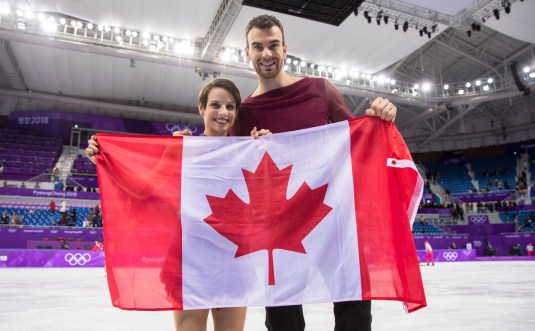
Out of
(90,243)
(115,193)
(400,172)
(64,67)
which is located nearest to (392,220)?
(400,172)

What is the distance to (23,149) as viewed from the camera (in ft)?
A: 78.9

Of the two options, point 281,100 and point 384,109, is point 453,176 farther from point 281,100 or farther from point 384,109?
point 281,100

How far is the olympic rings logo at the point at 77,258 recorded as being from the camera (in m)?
14.6

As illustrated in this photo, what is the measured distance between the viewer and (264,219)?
7.11ft

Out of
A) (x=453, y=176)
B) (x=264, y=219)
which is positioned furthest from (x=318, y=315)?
(x=453, y=176)

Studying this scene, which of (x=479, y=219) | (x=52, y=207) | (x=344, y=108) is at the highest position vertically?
(x=52, y=207)

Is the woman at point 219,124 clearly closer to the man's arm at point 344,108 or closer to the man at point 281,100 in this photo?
the man at point 281,100

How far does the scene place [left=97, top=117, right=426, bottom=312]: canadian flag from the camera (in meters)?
2.01

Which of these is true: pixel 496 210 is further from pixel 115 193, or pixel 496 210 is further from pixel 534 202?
pixel 115 193

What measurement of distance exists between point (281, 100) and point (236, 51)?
18.8 meters

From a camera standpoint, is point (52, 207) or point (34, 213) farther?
point (52, 207)

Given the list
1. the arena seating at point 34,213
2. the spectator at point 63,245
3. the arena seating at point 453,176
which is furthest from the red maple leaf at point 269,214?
the arena seating at point 453,176

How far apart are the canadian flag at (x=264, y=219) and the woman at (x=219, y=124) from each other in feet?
0.24

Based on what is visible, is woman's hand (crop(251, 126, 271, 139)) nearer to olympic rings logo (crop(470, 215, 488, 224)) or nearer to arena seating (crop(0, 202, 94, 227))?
arena seating (crop(0, 202, 94, 227))
